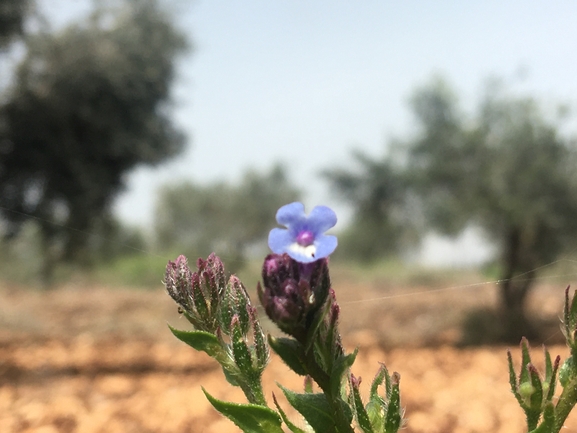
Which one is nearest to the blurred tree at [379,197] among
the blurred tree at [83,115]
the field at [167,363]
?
the field at [167,363]

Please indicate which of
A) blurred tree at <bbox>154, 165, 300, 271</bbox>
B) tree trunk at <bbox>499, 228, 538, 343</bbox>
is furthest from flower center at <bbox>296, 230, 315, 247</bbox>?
blurred tree at <bbox>154, 165, 300, 271</bbox>

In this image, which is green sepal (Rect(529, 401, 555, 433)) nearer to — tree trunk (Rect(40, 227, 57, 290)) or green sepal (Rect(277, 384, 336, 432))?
green sepal (Rect(277, 384, 336, 432))

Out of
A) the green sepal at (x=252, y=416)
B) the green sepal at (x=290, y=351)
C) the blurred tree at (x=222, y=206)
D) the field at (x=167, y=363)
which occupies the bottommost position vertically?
the green sepal at (x=252, y=416)

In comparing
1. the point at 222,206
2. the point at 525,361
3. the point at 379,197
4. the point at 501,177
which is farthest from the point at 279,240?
the point at 222,206

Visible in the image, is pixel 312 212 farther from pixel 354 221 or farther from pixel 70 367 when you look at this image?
pixel 354 221

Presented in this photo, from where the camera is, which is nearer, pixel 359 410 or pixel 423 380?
pixel 359 410

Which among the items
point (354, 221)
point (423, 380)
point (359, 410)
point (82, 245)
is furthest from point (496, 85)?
point (359, 410)

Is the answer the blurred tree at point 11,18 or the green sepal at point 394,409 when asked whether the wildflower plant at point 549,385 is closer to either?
the green sepal at point 394,409
